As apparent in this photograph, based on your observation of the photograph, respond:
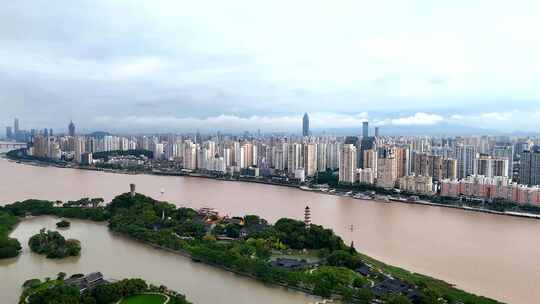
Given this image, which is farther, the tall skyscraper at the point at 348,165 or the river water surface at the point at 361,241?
the tall skyscraper at the point at 348,165

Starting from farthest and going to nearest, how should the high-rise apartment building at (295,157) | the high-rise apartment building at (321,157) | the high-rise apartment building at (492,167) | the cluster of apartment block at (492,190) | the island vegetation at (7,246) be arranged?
the high-rise apartment building at (321,157) < the high-rise apartment building at (295,157) < the high-rise apartment building at (492,167) < the cluster of apartment block at (492,190) < the island vegetation at (7,246)

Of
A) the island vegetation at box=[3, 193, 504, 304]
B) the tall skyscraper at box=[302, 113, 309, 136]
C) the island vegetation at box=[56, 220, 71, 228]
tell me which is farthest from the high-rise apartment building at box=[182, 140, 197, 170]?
the tall skyscraper at box=[302, 113, 309, 136]

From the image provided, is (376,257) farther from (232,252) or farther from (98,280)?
(98,280)

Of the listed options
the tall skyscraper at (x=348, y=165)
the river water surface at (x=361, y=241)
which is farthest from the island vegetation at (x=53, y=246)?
the tall skyscraper at (x=348, y=165)

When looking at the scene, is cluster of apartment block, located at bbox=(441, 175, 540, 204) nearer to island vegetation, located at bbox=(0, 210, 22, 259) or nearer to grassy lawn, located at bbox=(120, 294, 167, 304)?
grassy lawn, located at bbox=(120, 294, 167, 304)

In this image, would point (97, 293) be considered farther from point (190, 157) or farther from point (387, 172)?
point (190, 157)

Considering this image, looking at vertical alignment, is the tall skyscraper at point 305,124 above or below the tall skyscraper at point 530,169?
above

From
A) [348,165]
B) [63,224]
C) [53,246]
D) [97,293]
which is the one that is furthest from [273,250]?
[348,165]

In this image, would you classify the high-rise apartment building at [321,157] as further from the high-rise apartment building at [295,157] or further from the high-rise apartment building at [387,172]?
the high-rise apartment building at [387,172]
